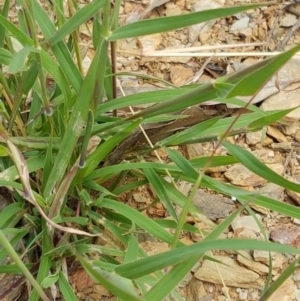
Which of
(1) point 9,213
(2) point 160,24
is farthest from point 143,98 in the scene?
(1) point 9,213

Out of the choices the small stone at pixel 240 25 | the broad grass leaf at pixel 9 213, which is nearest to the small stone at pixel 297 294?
the broad grass leaf at pixel 9 213

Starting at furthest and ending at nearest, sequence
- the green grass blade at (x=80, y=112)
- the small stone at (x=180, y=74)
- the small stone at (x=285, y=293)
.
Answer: the small stone at (x=180, y=74)
the small stone at (x=285, y=293)
the green grass blade at (x=80, y=112)

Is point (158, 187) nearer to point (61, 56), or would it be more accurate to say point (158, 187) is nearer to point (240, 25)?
point (61, 56)

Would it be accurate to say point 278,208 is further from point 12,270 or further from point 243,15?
point 243,15

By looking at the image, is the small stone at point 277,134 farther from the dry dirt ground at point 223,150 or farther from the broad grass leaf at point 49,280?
the broad grass leaf at point 49,280

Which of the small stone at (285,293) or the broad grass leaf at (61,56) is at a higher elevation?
the broad grass leaf at (61,56)

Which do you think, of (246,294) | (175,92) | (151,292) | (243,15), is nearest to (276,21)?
(243,15)

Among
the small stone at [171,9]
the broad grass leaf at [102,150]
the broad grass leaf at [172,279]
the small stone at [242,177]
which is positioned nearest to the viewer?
the broad grass leaf at [172,279]

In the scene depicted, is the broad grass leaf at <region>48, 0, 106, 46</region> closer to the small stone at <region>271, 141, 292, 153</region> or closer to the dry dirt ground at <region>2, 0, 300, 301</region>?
the dry dirt ground at <region>2, 0, 300, 301</region>
